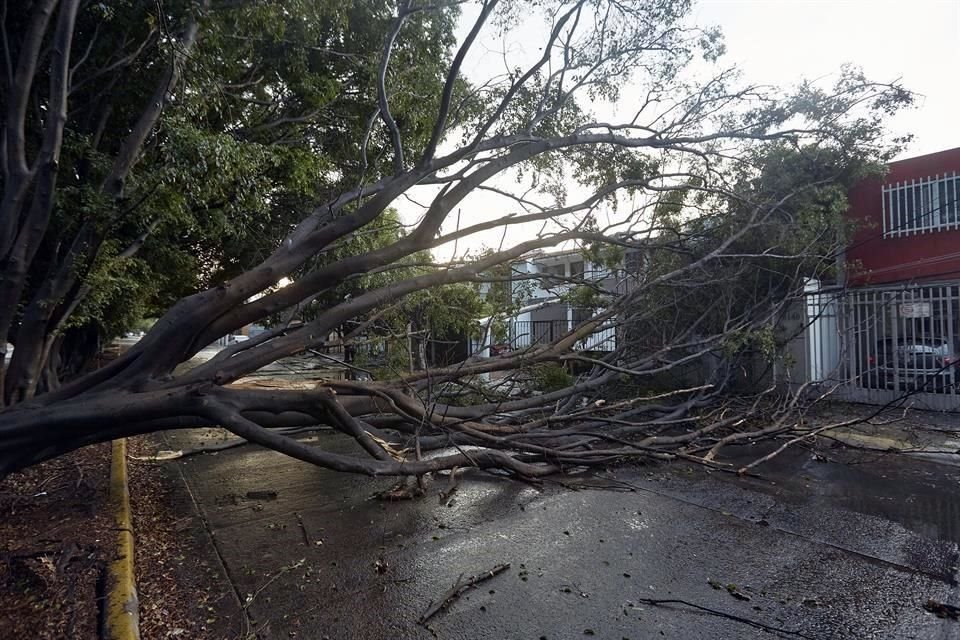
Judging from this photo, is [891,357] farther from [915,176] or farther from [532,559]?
[532,559]

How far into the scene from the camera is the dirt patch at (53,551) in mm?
3301

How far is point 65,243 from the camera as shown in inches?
262

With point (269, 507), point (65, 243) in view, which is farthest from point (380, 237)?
point (269, 507)

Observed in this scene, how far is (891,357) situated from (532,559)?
914cm

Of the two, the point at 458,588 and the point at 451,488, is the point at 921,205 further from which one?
the point at 458,588

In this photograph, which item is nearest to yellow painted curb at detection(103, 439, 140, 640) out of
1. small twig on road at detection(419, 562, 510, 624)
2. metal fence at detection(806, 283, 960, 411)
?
small twig on road at detection(419, 562, 510, 624)

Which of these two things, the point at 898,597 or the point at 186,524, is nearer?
the point at 898,597

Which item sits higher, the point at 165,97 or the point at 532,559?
the point at 165,97

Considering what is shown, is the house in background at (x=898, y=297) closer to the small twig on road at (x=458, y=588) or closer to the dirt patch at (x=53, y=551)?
the small twig on road at (x=458, y=588)

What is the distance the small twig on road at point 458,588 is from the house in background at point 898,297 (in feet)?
25.1

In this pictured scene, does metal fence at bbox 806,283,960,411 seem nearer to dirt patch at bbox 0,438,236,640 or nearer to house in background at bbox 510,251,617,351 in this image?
house in background at bbox 510,251,617,351

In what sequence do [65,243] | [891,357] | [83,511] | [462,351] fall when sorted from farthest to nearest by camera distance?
[462,351]
[891,357]
[65,243]
[83,511]

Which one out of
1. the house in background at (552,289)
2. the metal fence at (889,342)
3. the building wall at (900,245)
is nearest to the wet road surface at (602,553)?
the house in background at (552,289)

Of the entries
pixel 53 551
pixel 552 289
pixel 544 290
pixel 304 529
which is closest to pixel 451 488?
→ pixel 304 529
